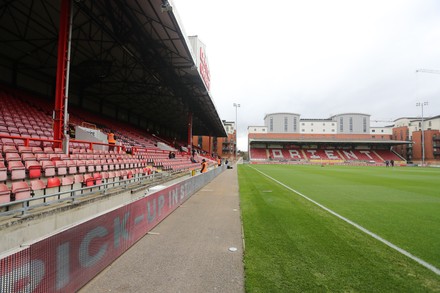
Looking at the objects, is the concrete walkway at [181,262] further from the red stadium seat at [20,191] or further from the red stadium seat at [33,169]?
the red stadium seat at [33,169]

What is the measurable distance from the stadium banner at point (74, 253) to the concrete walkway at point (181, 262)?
228 mm

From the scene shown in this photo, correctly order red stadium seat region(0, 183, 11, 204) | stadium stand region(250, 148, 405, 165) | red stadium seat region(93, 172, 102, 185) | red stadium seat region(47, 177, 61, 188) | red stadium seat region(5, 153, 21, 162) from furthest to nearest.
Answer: stadium stand region(250, 148, 405, 165) → red stadium seat region(93, 172, 102, 185) → red stadium seat region(47, 177, 61, 188) → red stadium seat region(5, 153, 21, 162) → red stadium seat region(0, 183, 11, 204)

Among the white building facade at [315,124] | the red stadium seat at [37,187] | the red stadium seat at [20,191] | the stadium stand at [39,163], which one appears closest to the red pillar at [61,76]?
the stadium stand at [39,163]

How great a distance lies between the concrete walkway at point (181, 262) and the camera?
3.52m

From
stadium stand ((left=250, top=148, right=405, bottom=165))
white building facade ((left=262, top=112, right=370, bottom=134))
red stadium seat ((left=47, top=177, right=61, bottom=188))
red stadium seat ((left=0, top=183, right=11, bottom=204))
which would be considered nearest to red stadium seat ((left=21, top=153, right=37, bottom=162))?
red stadium seat ((left=47, top=177, right=61, bottom=188))

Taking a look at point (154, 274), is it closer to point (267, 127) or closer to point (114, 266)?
point (114, 266)

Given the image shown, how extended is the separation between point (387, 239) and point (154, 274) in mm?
5182

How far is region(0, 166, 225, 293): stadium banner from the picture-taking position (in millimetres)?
2348

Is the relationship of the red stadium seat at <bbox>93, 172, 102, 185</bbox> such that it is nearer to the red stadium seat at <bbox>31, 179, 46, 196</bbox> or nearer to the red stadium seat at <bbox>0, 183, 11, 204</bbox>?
the red stadium seat at <bbox>31, 179, 46, 196</bbox>

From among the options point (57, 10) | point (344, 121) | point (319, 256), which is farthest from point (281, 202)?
point (344, 121)

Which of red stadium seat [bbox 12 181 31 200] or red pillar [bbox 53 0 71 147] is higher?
red pillar [bbox 53 0 71 147]

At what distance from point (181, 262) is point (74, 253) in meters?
1.83

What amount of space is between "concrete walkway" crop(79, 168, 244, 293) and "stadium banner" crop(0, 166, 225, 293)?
9.0 inches

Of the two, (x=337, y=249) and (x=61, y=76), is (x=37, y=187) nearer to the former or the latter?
(x=61, y=76)
